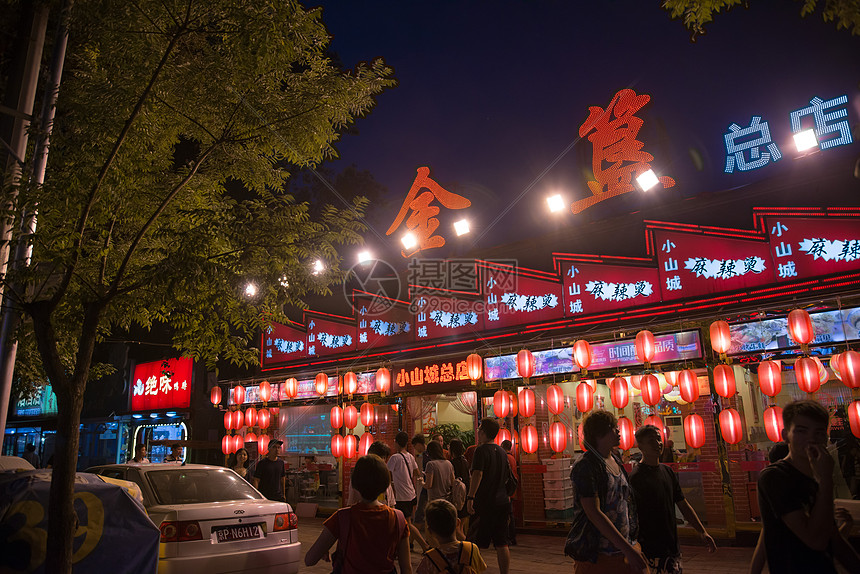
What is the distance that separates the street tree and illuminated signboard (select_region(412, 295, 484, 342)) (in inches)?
295

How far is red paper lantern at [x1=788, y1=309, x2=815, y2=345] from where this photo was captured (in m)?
9.21

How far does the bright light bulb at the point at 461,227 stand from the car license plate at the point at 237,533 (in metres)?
10.5

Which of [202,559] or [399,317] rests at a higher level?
[399,317]

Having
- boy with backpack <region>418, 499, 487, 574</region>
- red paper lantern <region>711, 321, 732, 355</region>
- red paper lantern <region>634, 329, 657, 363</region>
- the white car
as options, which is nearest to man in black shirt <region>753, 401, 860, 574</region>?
boy with backpack <region>418, 499, 487, 574</region>

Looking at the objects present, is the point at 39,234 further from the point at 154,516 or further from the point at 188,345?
the point at 154,516

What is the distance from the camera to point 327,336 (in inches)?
707

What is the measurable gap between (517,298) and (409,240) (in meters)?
3.86

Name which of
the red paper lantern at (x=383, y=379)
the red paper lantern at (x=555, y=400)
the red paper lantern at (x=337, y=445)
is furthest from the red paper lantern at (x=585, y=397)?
the red paper lantern at (x=337, y=445)

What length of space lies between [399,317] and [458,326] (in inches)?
85.7

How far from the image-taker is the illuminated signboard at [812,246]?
9.70 meters

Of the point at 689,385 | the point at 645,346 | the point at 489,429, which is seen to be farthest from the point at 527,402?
the point at 489,429

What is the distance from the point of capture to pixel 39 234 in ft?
17.7

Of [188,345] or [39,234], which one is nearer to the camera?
[39,234]

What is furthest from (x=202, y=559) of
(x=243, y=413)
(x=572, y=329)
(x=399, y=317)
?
(x=243, y=413)
